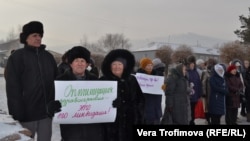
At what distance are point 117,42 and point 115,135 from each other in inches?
3178

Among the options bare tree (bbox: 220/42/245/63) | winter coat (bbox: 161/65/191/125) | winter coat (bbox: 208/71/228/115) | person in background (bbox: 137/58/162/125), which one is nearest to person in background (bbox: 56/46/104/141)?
person in background (bbox: 137/58/162/125)

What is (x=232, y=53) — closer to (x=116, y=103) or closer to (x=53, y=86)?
(x=116, y=103)

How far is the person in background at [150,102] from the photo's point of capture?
22.7ft

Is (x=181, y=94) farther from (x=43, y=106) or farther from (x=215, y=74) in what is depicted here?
(x=43, y=106)

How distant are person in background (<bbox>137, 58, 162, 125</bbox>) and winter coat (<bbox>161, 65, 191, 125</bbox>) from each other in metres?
0.47

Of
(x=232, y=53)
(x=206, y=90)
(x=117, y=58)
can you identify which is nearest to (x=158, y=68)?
(x=206, y=90)

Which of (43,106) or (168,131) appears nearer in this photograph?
(168,131)

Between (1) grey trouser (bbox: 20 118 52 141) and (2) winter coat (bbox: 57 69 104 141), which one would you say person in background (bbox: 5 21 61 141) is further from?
(2) winter coat (bbox: 57 69 104 141)

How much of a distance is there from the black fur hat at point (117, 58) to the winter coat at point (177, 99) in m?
3.18

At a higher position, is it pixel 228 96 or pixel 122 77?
pixel 122 77

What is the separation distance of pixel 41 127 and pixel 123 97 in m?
1.11

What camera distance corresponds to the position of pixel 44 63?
14.4 feet

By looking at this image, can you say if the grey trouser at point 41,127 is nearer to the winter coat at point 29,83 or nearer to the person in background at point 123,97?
the winter coat at point 29,83

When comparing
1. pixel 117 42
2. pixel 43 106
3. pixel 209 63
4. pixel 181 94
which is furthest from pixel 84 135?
pixel 117 42
